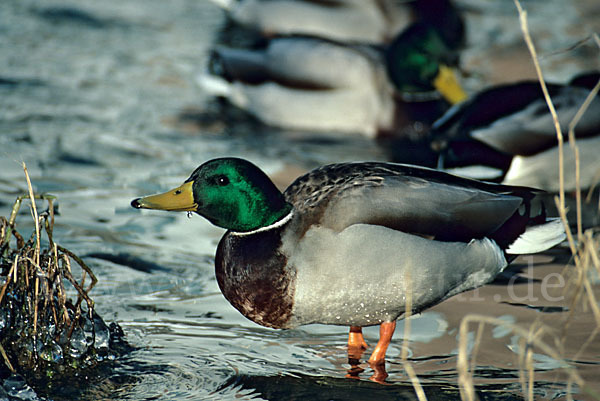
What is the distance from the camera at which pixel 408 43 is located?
25.3ft

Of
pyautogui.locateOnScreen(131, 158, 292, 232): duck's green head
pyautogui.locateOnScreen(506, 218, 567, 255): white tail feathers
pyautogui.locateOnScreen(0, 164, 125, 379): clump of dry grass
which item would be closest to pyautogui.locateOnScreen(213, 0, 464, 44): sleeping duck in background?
pyautogui.locateOnScreen(506, 218, 567, 255): white tail feathers

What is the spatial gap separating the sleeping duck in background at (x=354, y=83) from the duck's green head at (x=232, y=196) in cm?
385

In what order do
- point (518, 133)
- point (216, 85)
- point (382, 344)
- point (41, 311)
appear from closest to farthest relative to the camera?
point (41, 311), point (382, 344), point (518, 133), point (216, 85)

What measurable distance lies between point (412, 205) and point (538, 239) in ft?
2.27

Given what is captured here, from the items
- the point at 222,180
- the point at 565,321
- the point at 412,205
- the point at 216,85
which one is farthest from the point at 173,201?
the point at 216,85

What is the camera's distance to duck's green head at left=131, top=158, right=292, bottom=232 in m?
3.85

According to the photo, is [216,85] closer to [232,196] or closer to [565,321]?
[232,196]

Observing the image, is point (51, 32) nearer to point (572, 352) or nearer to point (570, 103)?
point (570, 103)

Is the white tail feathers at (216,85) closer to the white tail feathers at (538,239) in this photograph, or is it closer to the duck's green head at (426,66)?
the duck's green head at (426,66)

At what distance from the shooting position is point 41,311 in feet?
12.0

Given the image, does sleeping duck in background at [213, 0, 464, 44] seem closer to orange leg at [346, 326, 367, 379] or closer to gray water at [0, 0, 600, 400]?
gray water at [0, 0, 600, 400]

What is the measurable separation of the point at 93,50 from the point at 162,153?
286 centimetres

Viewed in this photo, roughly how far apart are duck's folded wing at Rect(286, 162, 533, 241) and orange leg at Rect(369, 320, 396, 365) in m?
0.44

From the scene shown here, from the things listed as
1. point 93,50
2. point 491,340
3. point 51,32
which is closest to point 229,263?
point 491,340
